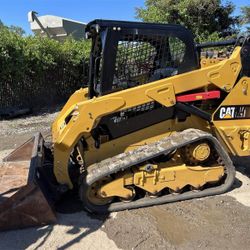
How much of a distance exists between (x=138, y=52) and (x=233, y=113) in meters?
1.43

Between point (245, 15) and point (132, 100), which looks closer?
point (132, 100)

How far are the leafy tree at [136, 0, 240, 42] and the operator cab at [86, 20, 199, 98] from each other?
13331 mm

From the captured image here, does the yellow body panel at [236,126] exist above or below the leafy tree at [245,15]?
below

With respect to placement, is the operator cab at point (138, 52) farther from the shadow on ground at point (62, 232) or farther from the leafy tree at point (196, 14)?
the leafy tree at point (196, 14)

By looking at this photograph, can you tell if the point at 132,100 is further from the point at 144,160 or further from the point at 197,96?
the point at 197,96

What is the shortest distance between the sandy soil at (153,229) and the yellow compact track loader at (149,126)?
0.17m

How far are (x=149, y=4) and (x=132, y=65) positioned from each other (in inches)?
607

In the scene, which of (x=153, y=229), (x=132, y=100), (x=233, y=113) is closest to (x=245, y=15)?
(x=233, y=113)

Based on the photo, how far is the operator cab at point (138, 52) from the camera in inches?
189

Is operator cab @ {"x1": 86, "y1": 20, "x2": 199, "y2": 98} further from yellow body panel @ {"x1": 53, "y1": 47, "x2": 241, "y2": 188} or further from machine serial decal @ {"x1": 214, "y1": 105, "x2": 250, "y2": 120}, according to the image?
machine serial decal @ {"x1": 214, "y1": 105, "x2": 250, "y2": 120}

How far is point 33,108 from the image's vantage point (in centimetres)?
1263

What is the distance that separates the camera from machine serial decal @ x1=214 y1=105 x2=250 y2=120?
16.7 feet

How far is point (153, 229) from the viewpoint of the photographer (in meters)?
4.23

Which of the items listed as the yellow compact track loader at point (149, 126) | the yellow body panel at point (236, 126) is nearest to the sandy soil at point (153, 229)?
the yellow compact track loader at point (149, 126)
